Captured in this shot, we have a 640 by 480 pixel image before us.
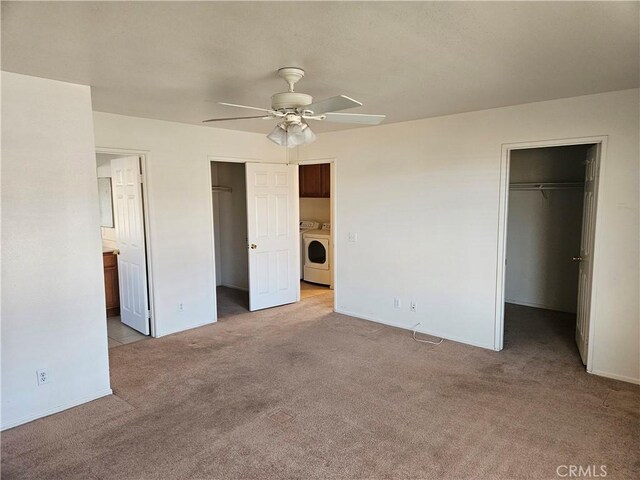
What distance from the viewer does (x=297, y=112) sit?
2.66 metres

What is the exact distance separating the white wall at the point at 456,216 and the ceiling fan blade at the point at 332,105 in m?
2.19

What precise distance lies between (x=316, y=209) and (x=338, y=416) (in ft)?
16.5

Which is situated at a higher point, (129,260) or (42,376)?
(129,260)

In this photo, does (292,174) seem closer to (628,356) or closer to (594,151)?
(594,151)

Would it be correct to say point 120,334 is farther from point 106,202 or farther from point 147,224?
point 106,202

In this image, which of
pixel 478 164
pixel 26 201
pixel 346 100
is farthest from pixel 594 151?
pixel 26 201

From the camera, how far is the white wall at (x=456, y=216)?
3.37 metres

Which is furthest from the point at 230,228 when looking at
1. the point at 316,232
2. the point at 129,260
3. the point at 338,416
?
the point at 338,416

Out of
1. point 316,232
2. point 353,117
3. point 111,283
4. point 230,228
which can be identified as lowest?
point 111,283

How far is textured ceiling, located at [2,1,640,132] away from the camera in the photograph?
1.87 meters

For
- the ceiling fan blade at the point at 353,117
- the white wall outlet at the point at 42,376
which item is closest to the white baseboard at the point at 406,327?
the ceiling fan blade at the point at 353,117

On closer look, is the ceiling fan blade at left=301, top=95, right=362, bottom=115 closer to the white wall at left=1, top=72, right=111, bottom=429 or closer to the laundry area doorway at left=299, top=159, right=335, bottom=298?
the white wall at left=1, top=72, right=111, bottom=429

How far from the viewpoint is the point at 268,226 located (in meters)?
5.62

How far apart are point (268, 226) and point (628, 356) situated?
4.18m
